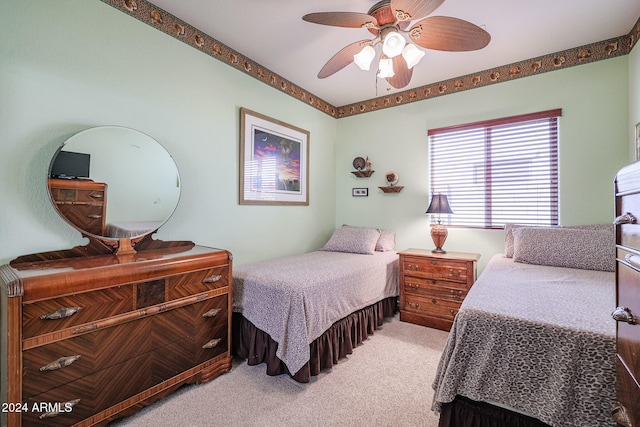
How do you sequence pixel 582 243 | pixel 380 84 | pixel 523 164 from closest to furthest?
pixel 582 243, pixel 523 164, pixel 380 84

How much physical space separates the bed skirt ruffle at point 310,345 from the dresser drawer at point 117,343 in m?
0.25

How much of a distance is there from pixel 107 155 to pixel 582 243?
12.2 ft

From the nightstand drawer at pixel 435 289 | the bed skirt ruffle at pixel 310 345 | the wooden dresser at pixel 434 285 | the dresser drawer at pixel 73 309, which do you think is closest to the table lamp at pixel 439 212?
the wooden dresser at pixel 434 285

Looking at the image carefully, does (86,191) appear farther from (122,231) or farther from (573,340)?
(573,340)

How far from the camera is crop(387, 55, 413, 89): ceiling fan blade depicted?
200cm

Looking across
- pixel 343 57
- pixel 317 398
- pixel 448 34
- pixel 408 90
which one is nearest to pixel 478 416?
pixel 317 398

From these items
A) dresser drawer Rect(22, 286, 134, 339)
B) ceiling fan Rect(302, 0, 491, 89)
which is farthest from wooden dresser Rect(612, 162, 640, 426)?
dresser drawer Rect(22, 286, 134, 339)

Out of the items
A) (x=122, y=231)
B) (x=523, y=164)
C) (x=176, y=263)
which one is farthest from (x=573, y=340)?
(x=122, y=231)

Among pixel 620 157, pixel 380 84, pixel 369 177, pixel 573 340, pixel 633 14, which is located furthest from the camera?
pixel 369 177

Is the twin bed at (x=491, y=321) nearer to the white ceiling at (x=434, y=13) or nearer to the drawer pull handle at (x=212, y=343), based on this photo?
the drawer pull handle at (x=212, y=343)

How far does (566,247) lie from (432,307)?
1.28 metres

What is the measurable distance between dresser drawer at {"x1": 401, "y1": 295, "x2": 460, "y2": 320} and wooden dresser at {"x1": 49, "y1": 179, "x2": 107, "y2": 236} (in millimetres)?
2876

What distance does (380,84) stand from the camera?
334 cm

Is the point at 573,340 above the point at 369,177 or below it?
below
